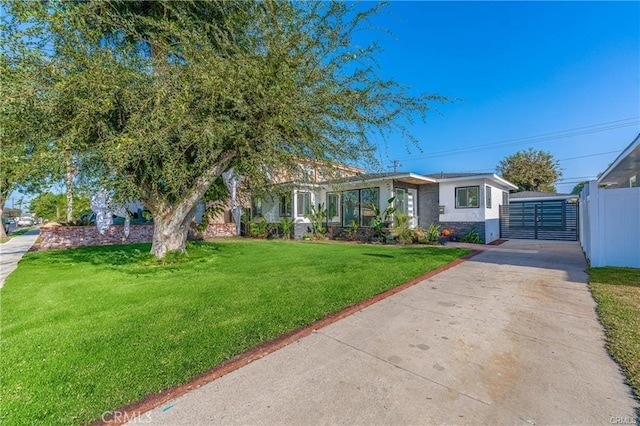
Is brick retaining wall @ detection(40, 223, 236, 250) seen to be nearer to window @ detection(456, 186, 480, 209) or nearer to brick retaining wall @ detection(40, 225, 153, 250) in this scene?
brick retaining wall @ detection(40, 225, 153, 250)

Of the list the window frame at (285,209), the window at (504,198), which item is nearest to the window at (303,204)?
the window frame at (285,209)

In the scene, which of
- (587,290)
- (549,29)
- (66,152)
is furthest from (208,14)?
(549,29)

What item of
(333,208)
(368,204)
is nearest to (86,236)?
→ (333,208)

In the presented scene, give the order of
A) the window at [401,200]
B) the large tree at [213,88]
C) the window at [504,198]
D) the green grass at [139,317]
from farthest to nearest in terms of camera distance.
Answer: the window at [504,198]
the window at [401,200]
the large tree at [213,88]
the green grass at [139,317]

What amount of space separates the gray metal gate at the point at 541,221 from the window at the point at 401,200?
19.2 ft

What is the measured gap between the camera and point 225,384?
2.44 meters

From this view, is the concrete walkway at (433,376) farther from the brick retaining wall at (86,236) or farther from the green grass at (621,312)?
the brick retaining wall at (86,236)

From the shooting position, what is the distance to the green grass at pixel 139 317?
2.34m

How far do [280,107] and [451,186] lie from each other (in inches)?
458

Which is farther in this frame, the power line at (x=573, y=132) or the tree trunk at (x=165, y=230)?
the power line at (x=573, y=132)

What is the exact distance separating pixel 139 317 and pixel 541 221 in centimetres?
2049

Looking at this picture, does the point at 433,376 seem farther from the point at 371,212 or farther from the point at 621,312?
the point at 371,212

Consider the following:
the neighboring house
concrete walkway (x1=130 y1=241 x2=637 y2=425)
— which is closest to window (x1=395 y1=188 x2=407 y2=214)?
the neighboring house

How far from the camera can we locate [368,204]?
15062 mm
